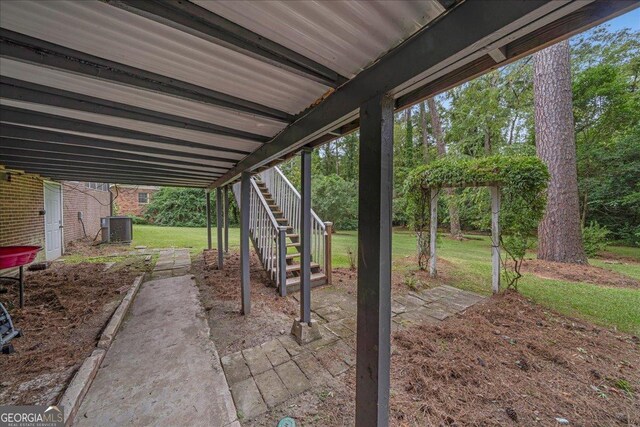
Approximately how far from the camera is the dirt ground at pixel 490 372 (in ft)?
5.69

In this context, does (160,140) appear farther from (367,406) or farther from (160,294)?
(160,294)

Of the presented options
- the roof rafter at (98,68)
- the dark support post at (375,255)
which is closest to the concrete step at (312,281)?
the dark support post at (375,255)

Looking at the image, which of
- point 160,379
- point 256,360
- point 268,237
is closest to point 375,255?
point 256,360

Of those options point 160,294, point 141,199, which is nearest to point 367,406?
point 160,294

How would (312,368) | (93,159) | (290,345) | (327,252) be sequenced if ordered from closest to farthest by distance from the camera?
1. (312,368)
2. (290,345)
3. (93,159)
4. (327,252)

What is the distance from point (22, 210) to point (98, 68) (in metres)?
6.89

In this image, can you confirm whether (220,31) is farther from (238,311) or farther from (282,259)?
(238,311)

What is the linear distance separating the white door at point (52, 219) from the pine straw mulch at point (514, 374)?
30.0ft

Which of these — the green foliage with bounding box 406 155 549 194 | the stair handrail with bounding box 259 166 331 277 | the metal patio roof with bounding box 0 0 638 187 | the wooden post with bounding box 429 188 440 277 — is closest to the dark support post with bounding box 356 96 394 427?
the metal patio roof with bounding box 0 0 638 187

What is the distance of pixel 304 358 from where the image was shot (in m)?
2.42

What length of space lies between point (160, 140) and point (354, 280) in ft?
13.2

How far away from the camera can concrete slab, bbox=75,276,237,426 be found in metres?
1.73

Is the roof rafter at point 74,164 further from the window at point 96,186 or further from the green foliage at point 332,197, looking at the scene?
the green foliage at point 332,197

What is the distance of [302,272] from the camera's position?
2777 mm
